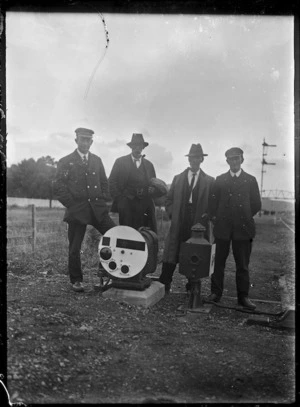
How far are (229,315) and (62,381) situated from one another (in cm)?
272

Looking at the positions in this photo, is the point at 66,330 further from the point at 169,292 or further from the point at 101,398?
the point at 169,292

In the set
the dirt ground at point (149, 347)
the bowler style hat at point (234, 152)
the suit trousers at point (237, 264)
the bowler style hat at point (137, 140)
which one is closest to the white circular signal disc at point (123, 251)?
the dirt ground at point (149, 347)

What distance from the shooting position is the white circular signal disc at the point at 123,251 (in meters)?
5.68

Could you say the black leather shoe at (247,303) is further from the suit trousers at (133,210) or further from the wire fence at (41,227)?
the suit trousers at (133,210)

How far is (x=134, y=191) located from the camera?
234 inches

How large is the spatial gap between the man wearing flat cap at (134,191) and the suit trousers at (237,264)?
1.03m

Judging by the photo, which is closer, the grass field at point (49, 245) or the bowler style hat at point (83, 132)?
the bowler style hat at point (83, 132)

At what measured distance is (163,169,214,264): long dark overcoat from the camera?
5.95 m

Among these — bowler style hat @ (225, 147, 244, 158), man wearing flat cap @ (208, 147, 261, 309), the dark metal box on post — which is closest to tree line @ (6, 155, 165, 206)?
the dark metal box on post

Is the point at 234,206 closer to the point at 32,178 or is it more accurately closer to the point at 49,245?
the point at 32,178

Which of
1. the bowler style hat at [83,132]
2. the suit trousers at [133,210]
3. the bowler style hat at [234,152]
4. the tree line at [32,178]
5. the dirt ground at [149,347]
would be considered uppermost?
the bowler style hat at [83,132]

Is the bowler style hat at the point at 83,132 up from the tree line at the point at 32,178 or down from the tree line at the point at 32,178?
up

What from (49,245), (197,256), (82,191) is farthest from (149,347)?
(49,245)

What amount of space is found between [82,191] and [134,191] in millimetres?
775
